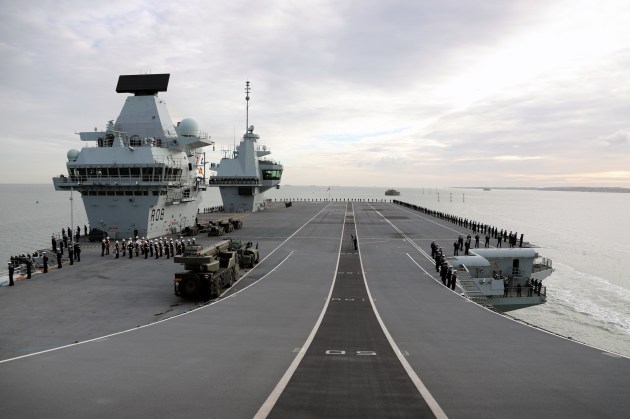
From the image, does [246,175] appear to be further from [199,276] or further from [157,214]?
[199,276]

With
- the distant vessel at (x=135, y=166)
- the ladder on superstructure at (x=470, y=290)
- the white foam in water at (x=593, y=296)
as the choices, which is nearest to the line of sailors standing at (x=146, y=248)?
the distant vessel at (x=135, y=166)

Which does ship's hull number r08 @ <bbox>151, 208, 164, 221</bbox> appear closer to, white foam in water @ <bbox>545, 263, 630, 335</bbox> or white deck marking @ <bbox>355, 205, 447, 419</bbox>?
white deck marking @ <bbox>355, 205, 447, 419</bbox>

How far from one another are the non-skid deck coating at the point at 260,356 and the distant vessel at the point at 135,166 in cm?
1784

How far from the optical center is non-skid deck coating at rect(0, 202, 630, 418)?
7902 mm

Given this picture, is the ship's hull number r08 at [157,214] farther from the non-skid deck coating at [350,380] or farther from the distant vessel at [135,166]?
the non-skid deck coating at [350,380]

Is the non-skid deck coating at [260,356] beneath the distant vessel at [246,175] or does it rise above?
beneath

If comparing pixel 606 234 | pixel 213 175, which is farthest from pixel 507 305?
pixel 606 234

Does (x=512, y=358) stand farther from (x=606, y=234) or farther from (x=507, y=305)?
(x=606, y=234)

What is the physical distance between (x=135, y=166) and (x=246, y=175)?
133ft

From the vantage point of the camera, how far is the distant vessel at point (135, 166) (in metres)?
40.6

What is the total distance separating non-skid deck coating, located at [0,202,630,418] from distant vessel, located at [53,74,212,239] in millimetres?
17838

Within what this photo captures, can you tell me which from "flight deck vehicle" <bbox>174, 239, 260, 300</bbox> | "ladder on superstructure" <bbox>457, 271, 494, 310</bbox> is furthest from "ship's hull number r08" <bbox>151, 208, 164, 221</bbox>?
"ladder on superstructure" <bbox>457, 271, 494, 310</bbox>

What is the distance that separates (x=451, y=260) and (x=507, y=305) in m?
5.32

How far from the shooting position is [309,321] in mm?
15898
